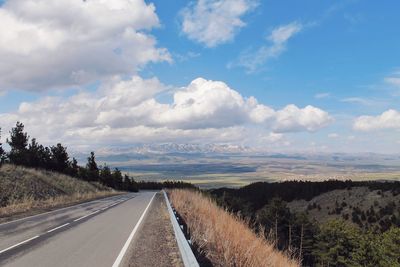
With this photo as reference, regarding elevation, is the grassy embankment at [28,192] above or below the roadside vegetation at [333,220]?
above

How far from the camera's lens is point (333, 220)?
186 feet

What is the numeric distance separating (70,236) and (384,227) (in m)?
64.1

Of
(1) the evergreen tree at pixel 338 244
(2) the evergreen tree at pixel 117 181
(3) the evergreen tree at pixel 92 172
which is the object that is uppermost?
(3) the evergreen tree at pixel 92 172

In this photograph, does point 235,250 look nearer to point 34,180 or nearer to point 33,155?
point 34,180

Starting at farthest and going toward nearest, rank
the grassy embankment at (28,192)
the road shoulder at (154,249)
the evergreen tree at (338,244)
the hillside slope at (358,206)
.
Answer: the hillside slope at (358,206)
the evergreen tree at (338,244)
the grassy embankment at (28,192)
the road shoulder at (154,249)

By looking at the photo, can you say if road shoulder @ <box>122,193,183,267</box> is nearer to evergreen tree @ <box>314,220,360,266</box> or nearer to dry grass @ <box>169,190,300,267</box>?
dry grass @ <box>169,190,300,267</box>

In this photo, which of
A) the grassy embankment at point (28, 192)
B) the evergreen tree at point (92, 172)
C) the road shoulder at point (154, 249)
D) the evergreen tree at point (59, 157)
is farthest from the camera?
the evergreen tree at point (92, 172)

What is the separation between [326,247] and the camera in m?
54.2

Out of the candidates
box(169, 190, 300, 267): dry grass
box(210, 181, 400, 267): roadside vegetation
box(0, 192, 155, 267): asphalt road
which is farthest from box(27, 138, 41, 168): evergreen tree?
box(169, 190, 300, 267): dry grass

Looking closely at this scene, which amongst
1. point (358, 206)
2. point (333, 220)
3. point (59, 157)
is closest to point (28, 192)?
point (59, 157)

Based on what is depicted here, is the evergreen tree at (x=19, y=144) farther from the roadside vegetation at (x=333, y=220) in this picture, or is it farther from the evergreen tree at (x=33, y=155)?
the roadside vegetation at (x=333, y=220)

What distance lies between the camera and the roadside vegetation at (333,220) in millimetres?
44844

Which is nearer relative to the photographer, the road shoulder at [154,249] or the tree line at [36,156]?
the road shoulder at [154,249]

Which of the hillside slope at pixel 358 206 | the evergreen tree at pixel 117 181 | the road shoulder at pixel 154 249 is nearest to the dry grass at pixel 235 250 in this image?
the road shoulder at pixel 154 249
